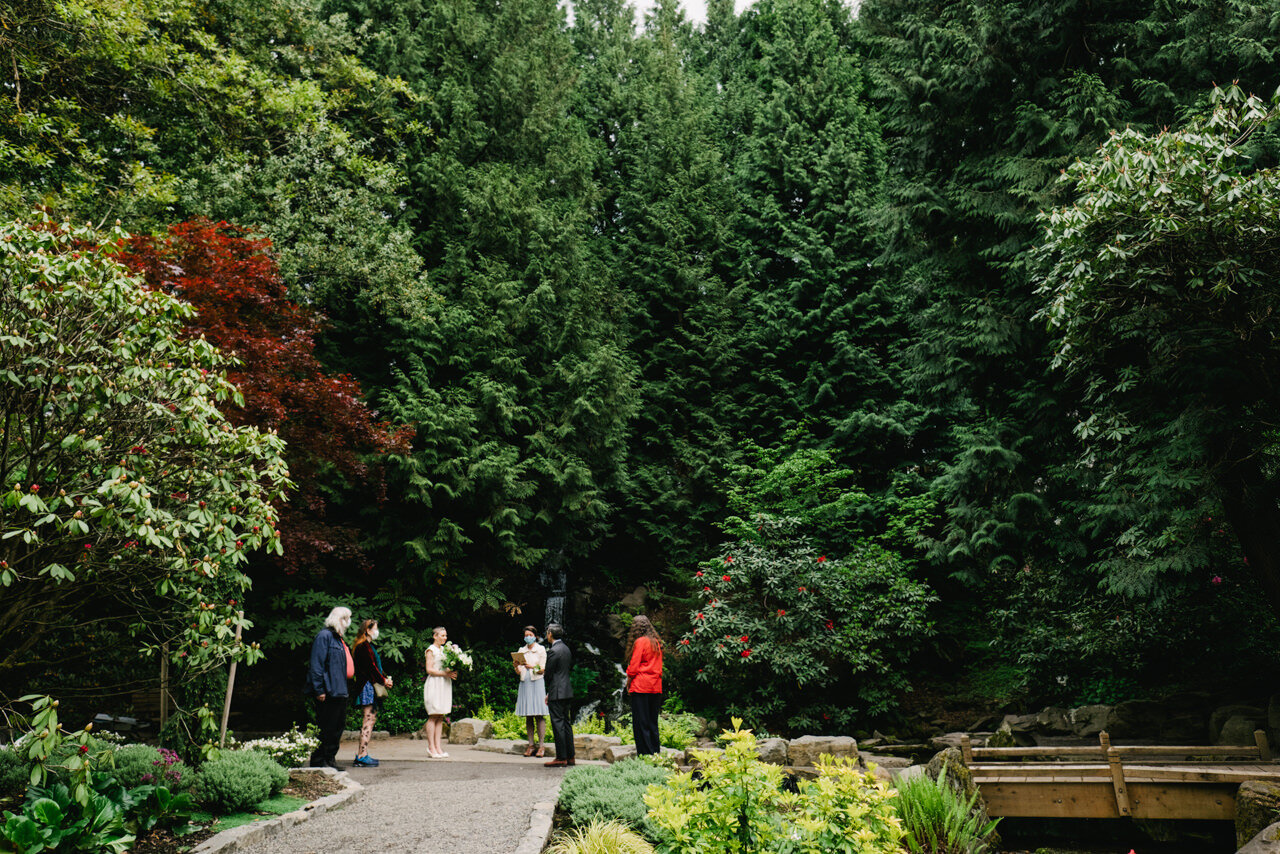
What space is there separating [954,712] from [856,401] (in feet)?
21.8

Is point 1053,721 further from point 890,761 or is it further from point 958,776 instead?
point 958,776

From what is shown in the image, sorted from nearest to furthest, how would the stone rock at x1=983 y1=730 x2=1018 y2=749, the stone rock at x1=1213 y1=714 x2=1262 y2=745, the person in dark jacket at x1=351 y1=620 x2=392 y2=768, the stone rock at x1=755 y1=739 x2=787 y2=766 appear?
the person in dark jacket at x1=351 y1=620 x2=392 y2=768, the stone rock at x1=1213 y1=714 x2=1262 y2=745, the stone rock at x1=755 y1=739 x2=787 y2=766, the stone rock at x1=983 y1=730 x2=1018 y2=749

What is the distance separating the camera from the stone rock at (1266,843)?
564 centimetres

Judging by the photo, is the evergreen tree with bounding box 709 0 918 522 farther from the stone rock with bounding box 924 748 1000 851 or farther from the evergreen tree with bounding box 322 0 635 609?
the stone rock with bounding box 924 748 1000 851

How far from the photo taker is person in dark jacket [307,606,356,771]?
289 inches

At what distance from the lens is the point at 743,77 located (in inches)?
934

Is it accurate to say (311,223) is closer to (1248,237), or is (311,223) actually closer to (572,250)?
(572,250)

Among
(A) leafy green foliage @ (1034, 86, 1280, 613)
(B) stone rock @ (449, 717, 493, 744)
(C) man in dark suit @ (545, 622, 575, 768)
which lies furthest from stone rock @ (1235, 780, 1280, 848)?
(B) stone rock @ (449, 717, 493, 744)

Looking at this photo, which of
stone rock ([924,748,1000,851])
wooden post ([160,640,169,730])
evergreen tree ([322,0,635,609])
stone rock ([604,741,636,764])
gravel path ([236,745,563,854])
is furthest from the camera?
evergreen tree ([322,0,635,609])

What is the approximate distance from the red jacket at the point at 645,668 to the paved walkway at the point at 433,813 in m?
1.21

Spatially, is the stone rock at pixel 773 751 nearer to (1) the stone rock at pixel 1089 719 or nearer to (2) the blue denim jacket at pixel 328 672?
(1) the stone rock at pixel 1089 719

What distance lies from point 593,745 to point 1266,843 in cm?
666

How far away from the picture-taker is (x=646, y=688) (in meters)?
7.94

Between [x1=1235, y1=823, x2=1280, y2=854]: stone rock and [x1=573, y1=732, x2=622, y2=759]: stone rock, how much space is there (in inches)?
242
